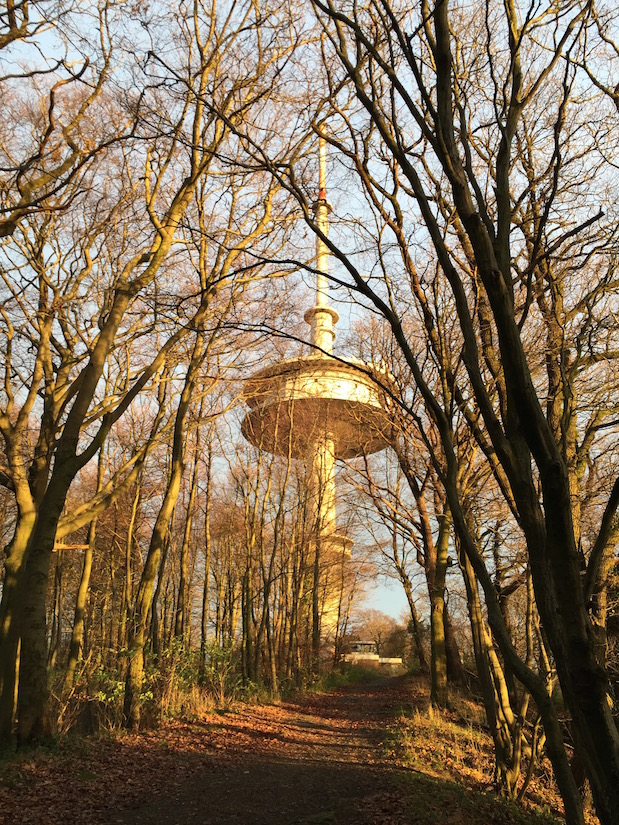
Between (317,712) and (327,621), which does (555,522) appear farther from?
(327,621)

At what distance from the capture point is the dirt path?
521cm

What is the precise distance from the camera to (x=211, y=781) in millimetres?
6562

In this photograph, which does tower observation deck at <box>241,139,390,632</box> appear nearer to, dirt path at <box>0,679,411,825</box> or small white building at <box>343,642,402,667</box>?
dirt path at <box>0,679,411,825</box>

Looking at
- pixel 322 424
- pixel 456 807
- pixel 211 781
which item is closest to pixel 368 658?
pixel 322 424

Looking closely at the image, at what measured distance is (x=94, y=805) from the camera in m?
5.40

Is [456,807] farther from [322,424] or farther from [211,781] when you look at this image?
[322,424]

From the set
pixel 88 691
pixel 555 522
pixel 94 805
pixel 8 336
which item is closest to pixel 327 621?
pixel 88 691

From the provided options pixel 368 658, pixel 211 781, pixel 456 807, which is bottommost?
pixel 368 658

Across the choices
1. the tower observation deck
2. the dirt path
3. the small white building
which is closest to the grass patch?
the dirt path

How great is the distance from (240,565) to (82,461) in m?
12.3

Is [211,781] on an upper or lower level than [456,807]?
lower

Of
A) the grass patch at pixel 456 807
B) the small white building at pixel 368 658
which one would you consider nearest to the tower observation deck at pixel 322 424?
the grass patch at pixel 456 807

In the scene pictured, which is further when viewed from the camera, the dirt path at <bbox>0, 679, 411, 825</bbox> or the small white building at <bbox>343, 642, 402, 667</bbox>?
the small white building at <bbox>343, 642, 402, 667</bbox>

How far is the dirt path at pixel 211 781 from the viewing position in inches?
205
